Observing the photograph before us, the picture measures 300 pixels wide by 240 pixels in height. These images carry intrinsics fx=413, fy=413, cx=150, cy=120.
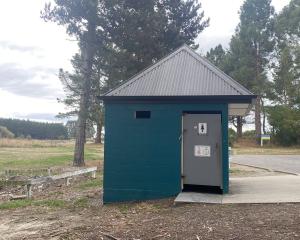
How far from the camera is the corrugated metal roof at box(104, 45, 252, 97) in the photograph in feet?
34.4

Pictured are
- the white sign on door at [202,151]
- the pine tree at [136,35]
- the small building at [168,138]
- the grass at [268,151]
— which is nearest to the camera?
the small building at [168,138]

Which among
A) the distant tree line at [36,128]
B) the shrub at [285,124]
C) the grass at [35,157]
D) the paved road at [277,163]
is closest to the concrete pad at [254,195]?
the paved road at [277,163]

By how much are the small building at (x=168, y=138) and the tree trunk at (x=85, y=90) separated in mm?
10699

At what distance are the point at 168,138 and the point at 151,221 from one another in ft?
9.98

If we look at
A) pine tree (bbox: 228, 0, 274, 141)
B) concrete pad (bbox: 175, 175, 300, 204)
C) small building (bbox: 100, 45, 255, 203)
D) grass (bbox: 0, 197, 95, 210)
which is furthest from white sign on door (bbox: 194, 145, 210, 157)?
pine tree (bbox: 228, 0, 274, 141)

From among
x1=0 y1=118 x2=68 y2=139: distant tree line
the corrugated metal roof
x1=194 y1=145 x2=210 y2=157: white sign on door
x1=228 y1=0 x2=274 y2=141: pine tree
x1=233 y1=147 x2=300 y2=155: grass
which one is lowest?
x1=233 y1=147 x2=300 y2=155: grass

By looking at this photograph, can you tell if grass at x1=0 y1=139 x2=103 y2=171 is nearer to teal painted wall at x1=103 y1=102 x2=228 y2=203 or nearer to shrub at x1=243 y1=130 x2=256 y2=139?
teal painted wall at x1=103 y1=102 x2=228 y2=203

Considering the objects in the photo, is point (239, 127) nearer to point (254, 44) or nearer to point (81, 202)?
point (254, 44)

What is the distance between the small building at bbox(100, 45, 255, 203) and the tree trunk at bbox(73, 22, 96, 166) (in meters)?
10.7

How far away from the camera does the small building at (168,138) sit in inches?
407

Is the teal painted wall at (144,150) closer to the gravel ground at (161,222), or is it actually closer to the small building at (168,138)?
the small building at (168,138)

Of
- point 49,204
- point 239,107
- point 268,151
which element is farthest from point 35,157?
point 239,107

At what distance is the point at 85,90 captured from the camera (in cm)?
2134

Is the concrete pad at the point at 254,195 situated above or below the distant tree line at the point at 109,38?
below
